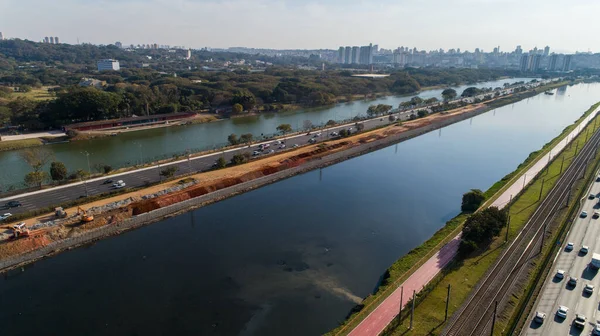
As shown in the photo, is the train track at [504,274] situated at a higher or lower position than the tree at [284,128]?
lower

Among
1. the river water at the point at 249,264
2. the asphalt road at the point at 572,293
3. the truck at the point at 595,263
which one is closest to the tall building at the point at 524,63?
the river water at the point at 249,264

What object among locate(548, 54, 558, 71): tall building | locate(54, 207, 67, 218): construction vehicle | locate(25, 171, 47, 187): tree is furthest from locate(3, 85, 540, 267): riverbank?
locate(548, 54, 558, 71): tall building

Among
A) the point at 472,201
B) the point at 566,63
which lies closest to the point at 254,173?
the point at 472,201

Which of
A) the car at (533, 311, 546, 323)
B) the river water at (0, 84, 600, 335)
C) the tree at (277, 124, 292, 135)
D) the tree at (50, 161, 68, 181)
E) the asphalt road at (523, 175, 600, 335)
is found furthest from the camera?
the tree at (277, 124, 292, 135)

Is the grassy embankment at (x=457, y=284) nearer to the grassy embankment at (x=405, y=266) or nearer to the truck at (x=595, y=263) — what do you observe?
Answer: the grassy embankment at (x=405, y=266)

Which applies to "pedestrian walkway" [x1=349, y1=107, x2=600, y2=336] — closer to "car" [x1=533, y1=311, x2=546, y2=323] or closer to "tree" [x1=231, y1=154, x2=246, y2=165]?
"car" [x1=533, y1=311, x2=546, y2=323]

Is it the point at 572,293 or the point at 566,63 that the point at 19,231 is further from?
the point at 566,63
